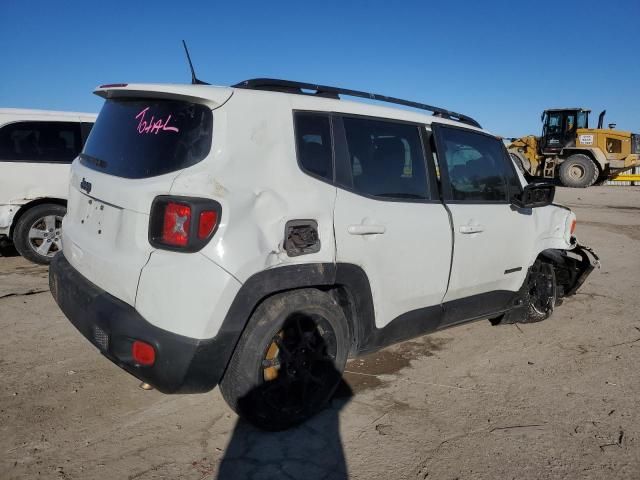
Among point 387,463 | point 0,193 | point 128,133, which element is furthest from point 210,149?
point 0,193

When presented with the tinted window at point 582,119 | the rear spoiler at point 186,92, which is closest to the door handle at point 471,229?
the rear spoiler at point 186,92

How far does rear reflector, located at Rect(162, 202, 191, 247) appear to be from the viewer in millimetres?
2400

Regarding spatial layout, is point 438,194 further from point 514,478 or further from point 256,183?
point 514,478

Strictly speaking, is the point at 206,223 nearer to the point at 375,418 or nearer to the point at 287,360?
the point at 287,360

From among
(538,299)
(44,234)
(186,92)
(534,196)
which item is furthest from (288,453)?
(44,234)

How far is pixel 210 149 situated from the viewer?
2.53m

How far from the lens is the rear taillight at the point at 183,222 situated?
2387mm

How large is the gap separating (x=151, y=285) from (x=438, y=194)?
6.58ft

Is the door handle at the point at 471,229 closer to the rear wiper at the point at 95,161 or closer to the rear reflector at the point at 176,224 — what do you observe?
the rear reflector at the point at 176,224

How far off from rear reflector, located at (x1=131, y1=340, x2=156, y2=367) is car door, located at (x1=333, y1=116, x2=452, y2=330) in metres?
1.06

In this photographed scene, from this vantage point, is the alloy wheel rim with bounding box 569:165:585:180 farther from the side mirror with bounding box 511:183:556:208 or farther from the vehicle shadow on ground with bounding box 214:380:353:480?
the vehicle shadow on ground with bounding box 214:380:353:480

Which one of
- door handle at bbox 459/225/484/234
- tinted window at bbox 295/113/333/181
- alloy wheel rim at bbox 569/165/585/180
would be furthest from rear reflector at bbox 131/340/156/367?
alloy wheel rim at bbox 569/165/585/180

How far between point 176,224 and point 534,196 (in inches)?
116

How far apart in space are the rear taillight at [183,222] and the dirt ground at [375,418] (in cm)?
108
